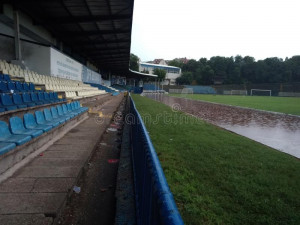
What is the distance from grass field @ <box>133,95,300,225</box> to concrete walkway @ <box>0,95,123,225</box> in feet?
5.48

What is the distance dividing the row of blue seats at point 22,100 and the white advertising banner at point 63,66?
785 cm

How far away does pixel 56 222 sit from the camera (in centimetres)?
233

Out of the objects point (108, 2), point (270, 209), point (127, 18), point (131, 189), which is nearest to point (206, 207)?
point (270, 209)

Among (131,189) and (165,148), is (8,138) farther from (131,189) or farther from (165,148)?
(165,148)

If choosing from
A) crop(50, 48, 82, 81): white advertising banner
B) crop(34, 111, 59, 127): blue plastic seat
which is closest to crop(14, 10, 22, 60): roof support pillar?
crop(50, 48, 82, 81): white advertising banner

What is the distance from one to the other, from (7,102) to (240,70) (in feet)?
313

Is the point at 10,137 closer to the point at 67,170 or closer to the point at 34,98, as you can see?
the point at 67,170

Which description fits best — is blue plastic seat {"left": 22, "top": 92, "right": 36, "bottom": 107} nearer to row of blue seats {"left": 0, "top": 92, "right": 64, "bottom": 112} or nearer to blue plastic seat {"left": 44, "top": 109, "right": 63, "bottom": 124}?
row of blue seats {"left": 0, "top": 92, "right": 64, "bottom": 112}

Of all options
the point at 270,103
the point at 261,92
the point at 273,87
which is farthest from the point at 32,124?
the point at 261,92

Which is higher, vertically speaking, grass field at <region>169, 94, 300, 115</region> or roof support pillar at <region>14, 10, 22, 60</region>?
roof support pillar at <region>14, 10, 22, 60</region>

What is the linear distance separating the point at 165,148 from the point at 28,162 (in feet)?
10.5

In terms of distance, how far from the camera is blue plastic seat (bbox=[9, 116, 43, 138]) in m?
3.93

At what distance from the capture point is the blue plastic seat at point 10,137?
3412mm

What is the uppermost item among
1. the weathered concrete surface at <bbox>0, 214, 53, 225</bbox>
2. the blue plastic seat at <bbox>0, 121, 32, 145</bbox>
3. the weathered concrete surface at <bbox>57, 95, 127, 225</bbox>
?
the blue plastic seat at <bbox>0, 121, 32, 145</bbox>
